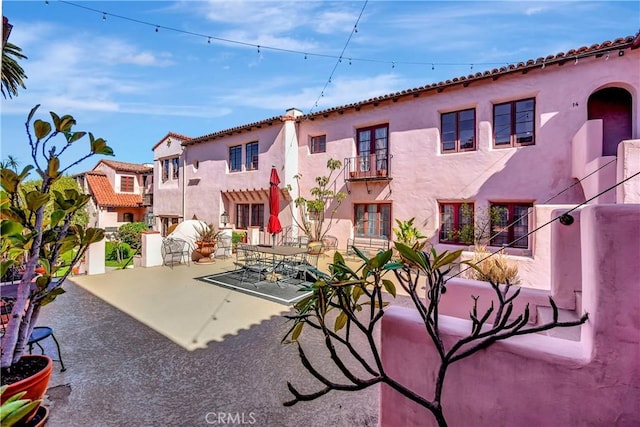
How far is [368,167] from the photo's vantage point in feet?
45.2

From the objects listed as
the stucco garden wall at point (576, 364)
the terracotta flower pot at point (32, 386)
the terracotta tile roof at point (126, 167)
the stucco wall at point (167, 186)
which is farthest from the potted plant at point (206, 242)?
the terracotta tile roof at point (126, 167)

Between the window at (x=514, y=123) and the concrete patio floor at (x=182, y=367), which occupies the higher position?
the window at (x=514, y=123)

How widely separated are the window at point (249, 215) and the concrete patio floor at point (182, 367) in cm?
1017

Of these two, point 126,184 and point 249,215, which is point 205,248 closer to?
point 249,215

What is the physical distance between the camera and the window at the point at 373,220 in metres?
13.3

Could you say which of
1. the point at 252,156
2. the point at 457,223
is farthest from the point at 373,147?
the point at 252,156

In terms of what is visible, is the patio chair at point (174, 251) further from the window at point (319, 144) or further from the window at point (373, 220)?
the window at point (319, 144)

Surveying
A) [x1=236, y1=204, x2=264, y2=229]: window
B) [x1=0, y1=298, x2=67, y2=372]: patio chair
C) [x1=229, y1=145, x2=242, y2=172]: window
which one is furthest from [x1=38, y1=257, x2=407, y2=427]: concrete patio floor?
[x1=229, y1=145, x2=242, y2=172]: window

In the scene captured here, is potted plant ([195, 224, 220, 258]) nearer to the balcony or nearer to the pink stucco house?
the pink stucco house

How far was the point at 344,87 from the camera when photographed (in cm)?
1238

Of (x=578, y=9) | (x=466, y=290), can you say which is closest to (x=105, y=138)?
(x=466, y=290)

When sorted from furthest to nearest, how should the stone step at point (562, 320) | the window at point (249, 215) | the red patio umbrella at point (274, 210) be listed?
the window at point (249, 215) → the red patio umbrella at point (274, 210) → the stone step at point (562, 320)

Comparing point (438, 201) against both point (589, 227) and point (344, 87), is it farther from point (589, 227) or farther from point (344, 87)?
point (589, 227)

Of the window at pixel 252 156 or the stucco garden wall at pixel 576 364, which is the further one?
the window at pixel 252 156
